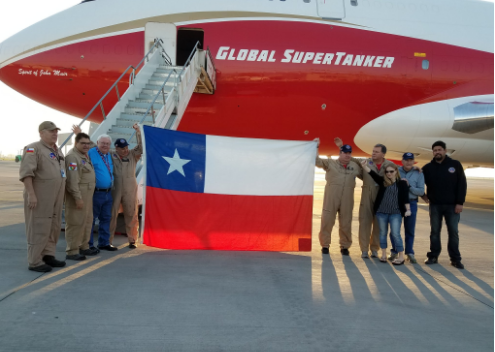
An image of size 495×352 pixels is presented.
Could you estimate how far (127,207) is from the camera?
243 inches

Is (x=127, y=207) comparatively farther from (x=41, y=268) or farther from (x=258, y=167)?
(x=258, y=167)

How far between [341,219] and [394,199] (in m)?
0.85

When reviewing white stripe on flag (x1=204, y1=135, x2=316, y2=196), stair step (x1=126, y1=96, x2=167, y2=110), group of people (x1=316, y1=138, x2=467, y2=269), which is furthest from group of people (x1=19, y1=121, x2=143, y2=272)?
group of people (x1=316, y1=138, x2=467, y2=269)

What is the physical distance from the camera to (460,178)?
5.98 meters

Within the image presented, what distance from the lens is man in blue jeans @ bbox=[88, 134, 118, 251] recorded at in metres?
5.80

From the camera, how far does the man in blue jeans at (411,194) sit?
6.00 meters

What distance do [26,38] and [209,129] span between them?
528cm

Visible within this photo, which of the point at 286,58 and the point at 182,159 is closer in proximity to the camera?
the point at 182,159

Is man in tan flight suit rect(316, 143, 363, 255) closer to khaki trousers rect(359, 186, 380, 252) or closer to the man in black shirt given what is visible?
khaki trousers rect(359, 186, 380, 252)

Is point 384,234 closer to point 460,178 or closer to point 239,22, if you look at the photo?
point 460,178

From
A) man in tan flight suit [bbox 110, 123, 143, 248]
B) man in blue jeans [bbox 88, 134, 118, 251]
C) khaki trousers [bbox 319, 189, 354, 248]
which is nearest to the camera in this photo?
man in blue jeans [bbox 88, 134, 118, 251]

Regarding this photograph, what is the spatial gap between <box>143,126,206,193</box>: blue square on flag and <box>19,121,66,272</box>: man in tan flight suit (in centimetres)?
131

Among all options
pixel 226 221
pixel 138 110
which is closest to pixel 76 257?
pixel 226 221

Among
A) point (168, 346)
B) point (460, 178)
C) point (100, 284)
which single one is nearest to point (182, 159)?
point (100, 284)
